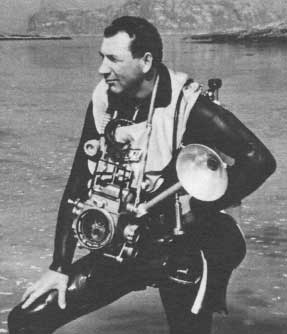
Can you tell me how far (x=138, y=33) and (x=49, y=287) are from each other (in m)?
1.14

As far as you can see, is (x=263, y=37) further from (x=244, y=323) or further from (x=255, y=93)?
(x=244, y=323)

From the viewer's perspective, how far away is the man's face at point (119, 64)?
142 inches

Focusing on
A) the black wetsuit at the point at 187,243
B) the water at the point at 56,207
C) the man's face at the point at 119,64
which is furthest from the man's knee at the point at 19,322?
the water at the point at 56,207

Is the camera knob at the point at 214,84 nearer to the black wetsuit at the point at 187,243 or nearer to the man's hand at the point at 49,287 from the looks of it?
the black wetsuit at the point at 187,243

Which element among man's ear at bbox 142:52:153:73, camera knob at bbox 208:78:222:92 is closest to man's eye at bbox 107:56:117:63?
man's ear at bbox 142:52:153:73

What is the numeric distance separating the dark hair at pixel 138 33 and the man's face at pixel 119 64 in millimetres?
20

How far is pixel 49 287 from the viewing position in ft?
12.1

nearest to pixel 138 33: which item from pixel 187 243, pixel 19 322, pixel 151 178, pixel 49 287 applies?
pixel 151 178

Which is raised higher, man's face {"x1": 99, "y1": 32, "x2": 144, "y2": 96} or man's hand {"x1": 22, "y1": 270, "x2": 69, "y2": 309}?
man's face {"x1": 99, "y1": 32, "x2": 144, "y2": 96}

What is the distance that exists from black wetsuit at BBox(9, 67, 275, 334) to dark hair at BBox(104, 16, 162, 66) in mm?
138

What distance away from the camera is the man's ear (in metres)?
3.64

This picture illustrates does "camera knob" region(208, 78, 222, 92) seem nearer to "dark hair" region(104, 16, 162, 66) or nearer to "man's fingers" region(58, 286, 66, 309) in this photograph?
"dark hair" region(104, 16, 162, 66)

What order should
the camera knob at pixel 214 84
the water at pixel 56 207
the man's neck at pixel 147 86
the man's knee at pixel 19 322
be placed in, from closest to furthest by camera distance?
the man's knee at pixel 19 322 → the man's neck at pixel 147 86 → the camera knob at pixel 214 84 → the water at pixel 56 207

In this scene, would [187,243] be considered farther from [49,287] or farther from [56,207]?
[56,207]
